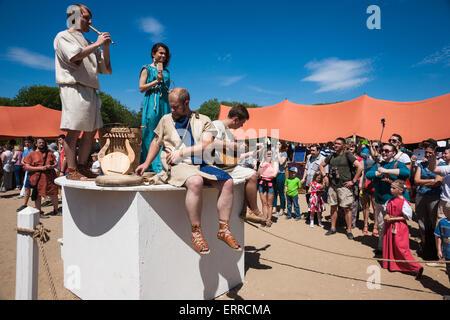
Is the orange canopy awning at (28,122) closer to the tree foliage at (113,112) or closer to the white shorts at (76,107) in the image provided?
the white shorts at (76,107)

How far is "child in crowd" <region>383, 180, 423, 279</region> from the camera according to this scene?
3744 millimetres

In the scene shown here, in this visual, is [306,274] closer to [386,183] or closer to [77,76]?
[386,183]

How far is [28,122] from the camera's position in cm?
1475

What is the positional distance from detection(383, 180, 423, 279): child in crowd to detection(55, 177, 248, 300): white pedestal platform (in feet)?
→ 8.91

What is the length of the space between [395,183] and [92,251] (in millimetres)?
4224

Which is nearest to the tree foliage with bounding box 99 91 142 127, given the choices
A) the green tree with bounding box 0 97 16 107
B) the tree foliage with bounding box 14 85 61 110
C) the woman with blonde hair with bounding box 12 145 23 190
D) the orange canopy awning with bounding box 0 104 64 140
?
the tree foliage with bounding box 14 85 61 110

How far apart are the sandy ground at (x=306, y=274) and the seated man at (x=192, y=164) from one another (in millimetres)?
901

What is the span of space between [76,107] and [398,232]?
15.2ft

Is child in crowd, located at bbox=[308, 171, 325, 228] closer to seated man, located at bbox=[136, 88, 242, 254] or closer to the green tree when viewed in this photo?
seated man, located at bbox=[136, 88, 242, 254]

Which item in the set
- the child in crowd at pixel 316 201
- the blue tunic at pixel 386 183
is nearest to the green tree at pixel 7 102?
the child in crowd at pixel 316 201

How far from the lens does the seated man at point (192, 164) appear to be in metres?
2.13

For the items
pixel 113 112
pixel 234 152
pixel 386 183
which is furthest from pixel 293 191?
pixel 113 112

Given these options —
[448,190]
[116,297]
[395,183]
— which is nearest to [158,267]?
[116,297]
